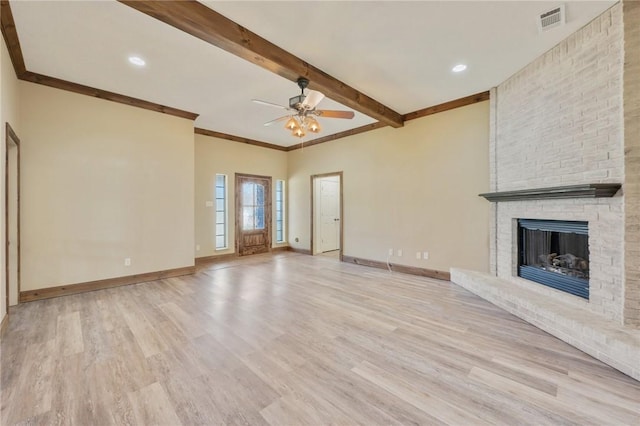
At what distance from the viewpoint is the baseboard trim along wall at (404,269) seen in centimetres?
475

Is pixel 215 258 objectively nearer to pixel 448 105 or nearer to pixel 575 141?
pixel 448 105

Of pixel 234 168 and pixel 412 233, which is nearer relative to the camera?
pixel 412 233

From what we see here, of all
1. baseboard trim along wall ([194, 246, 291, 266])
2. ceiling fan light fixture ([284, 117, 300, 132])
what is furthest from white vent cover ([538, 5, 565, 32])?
baseboard trim along wall ([194, 246, 291, 266])

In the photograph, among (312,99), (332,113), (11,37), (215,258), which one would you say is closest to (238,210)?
(215,258)

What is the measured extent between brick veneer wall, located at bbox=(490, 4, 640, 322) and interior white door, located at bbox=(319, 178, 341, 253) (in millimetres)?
4498

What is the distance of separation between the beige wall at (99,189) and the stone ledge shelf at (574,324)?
5.16 meters

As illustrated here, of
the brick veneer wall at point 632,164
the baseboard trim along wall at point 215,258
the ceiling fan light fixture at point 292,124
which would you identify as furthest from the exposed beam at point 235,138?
the brick veneer wall at point 632,164

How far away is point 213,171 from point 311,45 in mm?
4396

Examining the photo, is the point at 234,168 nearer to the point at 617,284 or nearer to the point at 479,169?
the point at 479,169

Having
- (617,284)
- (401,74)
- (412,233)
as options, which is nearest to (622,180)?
(617,284)

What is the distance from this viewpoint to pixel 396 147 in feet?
17.8

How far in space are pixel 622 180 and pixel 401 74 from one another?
2.57m

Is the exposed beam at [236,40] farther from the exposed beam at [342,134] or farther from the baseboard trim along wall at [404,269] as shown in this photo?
the baseboard trim along wall at [404,269]

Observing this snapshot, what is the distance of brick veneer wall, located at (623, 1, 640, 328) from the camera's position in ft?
7.63
